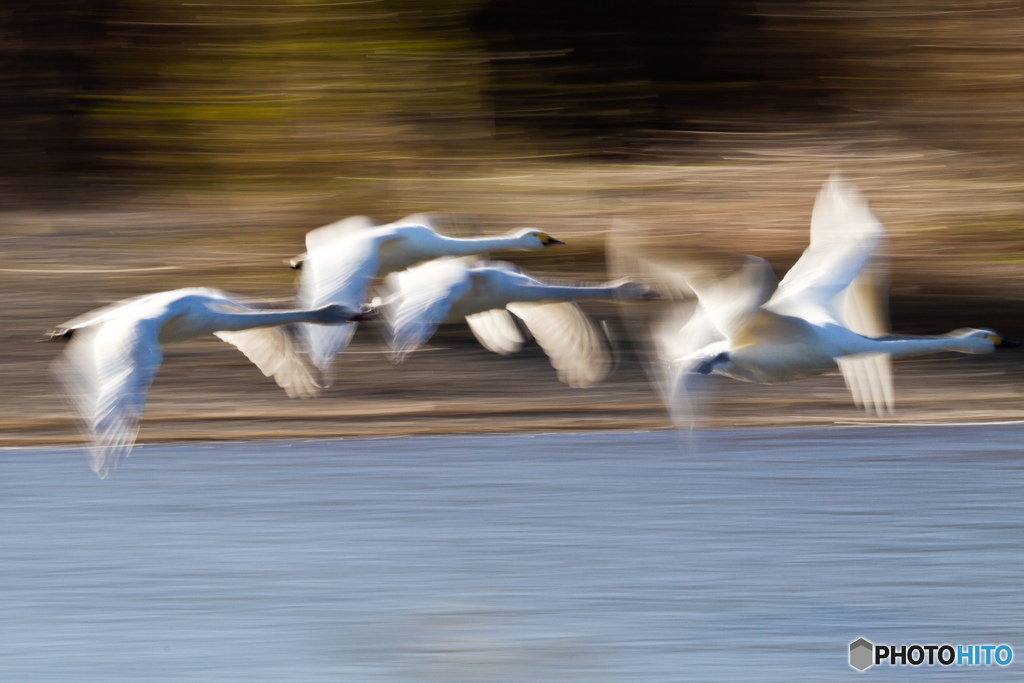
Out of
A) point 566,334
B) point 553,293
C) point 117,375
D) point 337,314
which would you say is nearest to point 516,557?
point 566,334

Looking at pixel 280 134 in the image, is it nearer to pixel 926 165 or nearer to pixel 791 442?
pixel 926 165

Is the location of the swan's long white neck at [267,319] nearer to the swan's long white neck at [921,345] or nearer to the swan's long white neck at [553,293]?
the swan's long white neck at [553,293]

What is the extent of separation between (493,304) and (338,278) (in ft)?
3.24

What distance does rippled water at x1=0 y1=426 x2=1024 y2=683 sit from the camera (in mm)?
9406

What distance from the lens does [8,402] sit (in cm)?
1559

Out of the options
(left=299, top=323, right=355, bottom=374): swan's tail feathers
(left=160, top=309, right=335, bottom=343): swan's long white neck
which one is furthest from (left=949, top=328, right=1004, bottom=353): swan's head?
(left=160, top=309, right=335, bottom=343): swan's long white neck

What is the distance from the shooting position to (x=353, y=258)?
930cm

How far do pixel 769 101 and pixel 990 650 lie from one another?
14487 millimetres

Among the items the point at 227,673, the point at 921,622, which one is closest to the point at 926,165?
the point at 921,622

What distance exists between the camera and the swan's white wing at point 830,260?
8.89m

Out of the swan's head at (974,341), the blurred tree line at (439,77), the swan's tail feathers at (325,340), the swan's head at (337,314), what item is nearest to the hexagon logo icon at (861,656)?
the swan's head at (974,341)

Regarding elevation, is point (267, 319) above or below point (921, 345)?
above

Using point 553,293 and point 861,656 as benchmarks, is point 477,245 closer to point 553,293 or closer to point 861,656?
point 553,293

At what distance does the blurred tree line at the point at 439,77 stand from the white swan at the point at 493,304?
1058cm
